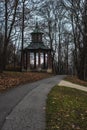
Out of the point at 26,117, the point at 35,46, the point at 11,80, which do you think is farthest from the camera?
the point at 35,46

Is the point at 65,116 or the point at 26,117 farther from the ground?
the point at 26,117

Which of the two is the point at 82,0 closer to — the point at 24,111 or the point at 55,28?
the point at 55,28

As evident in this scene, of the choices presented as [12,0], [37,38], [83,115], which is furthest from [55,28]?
[83,115]

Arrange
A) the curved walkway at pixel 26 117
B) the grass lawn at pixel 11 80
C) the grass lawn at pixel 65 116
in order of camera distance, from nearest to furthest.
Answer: the curved walkway at pixel 26 117 < the grass lawn at pixel 65 116 < the grass lawn at pixel 11 80

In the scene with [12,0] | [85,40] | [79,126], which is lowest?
[79,126]

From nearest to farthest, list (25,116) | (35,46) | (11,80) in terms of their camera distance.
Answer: (25,116)
(11,80)
(35,46)

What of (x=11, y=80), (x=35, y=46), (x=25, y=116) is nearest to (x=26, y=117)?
(x=25, y=116)

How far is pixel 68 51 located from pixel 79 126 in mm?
79000

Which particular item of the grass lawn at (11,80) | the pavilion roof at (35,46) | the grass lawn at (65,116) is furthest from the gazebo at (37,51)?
the grass lawn at (65,116)

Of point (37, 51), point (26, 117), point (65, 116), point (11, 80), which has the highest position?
point (37, 51)

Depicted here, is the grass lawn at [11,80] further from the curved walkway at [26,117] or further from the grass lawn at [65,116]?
the curved walkway at [26,117]

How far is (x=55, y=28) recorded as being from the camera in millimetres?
74375

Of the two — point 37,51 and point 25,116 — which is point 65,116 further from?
point 37,51

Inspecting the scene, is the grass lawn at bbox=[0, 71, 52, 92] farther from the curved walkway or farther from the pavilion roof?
the pavilion roof
